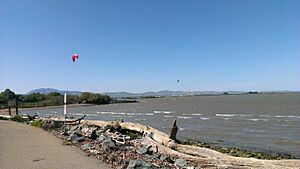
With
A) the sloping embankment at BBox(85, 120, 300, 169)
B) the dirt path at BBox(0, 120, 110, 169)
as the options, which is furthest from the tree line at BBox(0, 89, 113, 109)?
the sloping embankment at BBox(85, 120, 300, 169)

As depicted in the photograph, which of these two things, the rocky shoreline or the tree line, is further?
the tree line

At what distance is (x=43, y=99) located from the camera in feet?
303

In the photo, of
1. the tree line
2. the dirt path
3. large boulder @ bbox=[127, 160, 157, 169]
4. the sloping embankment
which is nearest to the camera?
large boulder @ bbox=[127, 160, 157, 169]

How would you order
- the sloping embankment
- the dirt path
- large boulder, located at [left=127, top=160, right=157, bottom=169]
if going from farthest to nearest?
the dirt path → the sloping embankment → large boulder, located at [left=127, top=160, right=157, bottom=169]

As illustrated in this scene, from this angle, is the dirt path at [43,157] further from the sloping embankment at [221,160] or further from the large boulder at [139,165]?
the sloping embankment at [221,160]

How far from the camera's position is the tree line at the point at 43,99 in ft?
248

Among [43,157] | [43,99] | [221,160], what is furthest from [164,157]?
[43,99]

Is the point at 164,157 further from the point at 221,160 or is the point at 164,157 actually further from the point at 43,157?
the point at 43,157

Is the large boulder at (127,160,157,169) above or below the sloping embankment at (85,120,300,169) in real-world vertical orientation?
above

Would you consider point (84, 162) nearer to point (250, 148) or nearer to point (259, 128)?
point (250, 148)

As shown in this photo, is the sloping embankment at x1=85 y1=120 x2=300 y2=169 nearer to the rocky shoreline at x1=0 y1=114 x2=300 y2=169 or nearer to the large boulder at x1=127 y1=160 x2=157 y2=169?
the rocky shoreline at x1=0 y1=114 x2=300 y2=169

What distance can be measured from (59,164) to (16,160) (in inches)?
59.3

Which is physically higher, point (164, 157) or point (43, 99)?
point (43, 99)

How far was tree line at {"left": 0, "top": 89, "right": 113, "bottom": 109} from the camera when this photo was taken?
2982 inches
